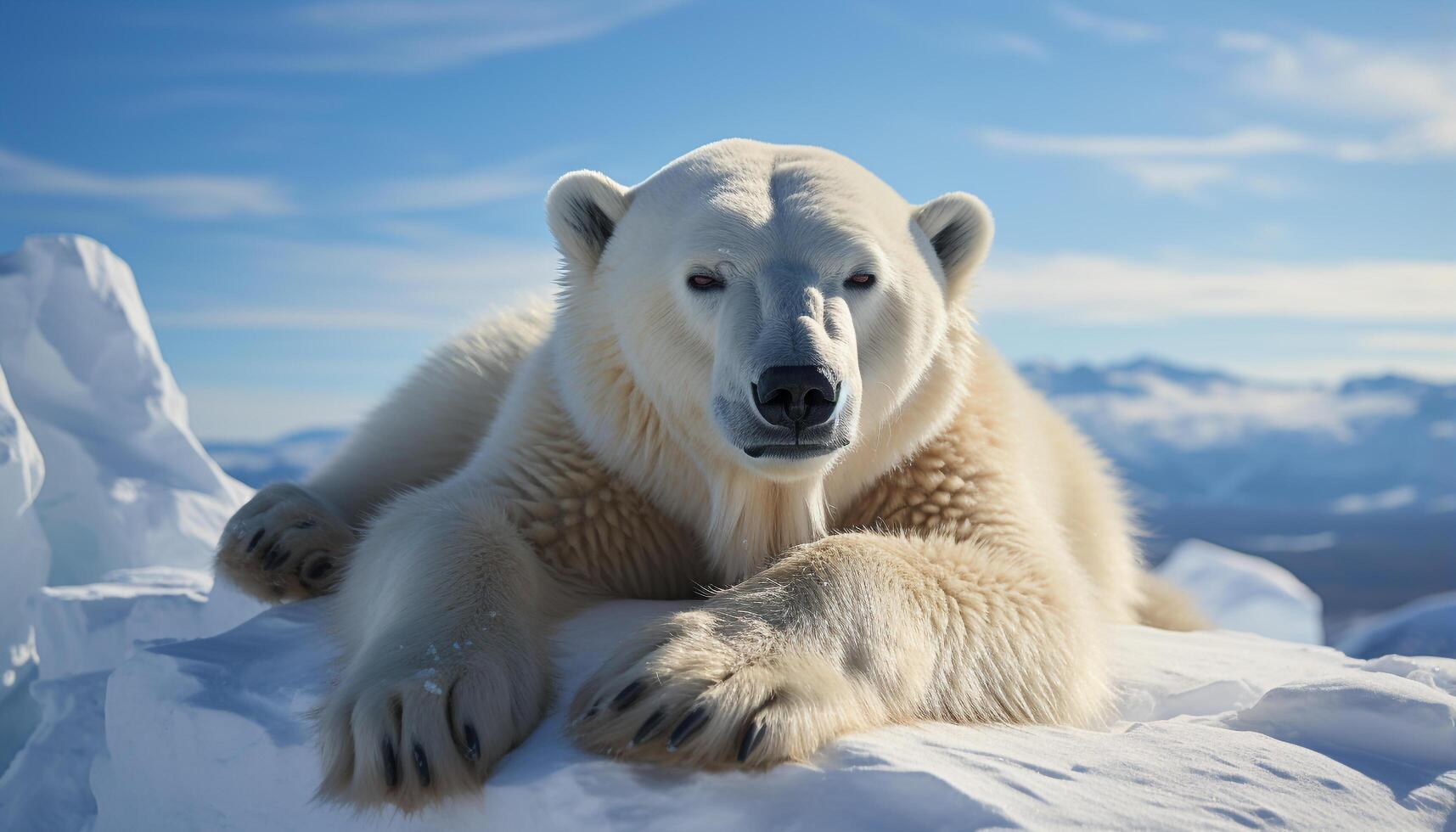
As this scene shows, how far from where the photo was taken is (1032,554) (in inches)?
97.5

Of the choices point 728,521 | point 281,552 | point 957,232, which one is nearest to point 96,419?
point 281,552

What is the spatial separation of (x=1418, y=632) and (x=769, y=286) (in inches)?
282

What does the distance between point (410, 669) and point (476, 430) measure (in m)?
2.06

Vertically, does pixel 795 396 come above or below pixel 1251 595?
below

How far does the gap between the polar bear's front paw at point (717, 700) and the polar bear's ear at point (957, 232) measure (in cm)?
129

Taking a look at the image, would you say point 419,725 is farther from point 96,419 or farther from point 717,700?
point 96,419

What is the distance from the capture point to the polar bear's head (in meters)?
2.04

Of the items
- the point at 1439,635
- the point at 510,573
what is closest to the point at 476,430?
the point at 510,573

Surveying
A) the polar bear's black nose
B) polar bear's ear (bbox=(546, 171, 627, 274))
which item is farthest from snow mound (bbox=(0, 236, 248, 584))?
the polar bear's black nose

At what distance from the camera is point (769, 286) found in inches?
85.0

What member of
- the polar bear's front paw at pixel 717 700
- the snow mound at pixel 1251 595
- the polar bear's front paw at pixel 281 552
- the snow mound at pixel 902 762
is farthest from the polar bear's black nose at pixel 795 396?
the snow mound at pixel 1251 595

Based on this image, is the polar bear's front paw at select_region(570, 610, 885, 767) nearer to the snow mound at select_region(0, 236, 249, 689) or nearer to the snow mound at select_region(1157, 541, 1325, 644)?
the snow mound at select_region(0, 236, 249, 689)

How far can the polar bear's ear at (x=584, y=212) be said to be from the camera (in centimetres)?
266

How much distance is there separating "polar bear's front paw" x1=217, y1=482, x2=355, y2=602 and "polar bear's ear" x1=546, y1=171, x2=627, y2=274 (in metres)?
1.15
